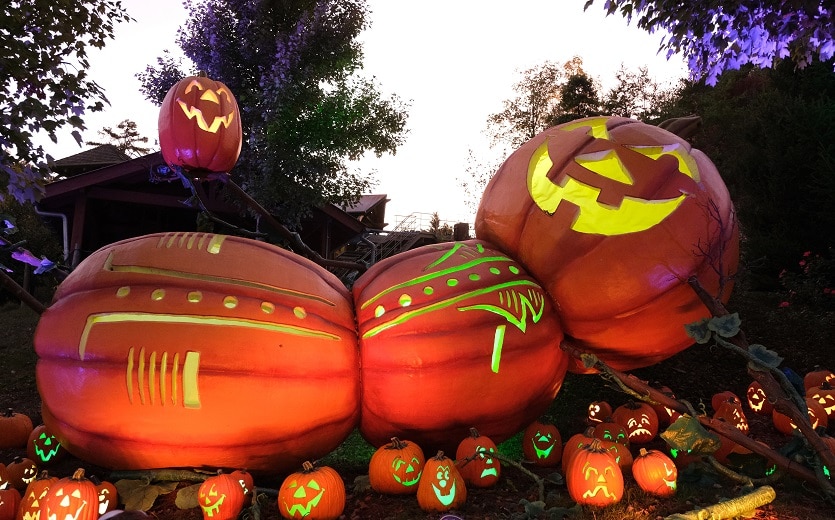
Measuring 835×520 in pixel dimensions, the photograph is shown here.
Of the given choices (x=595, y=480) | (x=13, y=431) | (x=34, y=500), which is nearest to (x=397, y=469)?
(x=595, y=480)

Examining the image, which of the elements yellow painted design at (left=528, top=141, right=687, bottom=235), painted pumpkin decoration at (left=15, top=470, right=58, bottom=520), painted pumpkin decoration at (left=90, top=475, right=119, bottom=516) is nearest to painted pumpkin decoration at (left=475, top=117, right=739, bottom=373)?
yellow painted design at (left=528, top=141, right=687, bottom=235)

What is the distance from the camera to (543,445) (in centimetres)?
331

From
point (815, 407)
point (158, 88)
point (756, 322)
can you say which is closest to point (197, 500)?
point (815, 407)

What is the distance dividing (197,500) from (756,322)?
5897 millimetres

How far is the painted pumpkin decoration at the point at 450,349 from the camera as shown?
A: 294 cm

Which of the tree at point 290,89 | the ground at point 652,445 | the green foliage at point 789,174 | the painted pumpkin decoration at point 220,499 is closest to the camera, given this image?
the painted pumpkin decoration at point 220,499

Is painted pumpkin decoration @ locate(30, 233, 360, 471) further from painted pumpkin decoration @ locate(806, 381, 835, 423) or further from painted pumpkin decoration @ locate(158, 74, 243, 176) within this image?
painted pumpkin decoration @ locate(806, 381, 835, 423)

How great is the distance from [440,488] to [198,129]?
2672 millimetres

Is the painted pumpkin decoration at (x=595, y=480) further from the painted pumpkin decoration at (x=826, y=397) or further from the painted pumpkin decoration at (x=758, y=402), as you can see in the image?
the painted pumpkin decoration at (x=758, y=402)

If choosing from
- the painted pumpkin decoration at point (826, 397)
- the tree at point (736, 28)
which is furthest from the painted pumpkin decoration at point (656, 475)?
the tree at point (736, 28)

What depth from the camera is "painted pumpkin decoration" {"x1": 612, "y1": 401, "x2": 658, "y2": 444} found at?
3.77 meters

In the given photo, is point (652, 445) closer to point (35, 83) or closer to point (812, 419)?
point (812, 419)

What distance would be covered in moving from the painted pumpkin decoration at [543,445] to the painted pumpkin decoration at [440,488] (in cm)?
86

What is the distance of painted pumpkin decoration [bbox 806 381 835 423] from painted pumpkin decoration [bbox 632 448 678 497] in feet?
6.93
